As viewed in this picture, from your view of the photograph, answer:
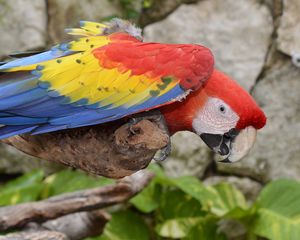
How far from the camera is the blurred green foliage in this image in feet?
6.18

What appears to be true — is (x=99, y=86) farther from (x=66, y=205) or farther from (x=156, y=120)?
(x=66, y=205)

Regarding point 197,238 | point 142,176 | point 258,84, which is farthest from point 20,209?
point 258,84

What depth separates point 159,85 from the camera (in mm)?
995

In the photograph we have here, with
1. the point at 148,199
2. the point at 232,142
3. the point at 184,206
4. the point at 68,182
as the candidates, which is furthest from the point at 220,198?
the point at 232,142

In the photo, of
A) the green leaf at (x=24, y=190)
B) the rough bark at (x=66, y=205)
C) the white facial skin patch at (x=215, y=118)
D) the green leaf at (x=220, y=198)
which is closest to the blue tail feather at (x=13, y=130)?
the white facial skin patch at (x=215, y=118)

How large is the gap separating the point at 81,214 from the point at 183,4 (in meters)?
0.95

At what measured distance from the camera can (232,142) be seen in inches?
41.4

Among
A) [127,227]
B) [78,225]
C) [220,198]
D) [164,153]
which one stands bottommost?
[127,227]

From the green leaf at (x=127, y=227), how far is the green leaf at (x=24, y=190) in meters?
0.26

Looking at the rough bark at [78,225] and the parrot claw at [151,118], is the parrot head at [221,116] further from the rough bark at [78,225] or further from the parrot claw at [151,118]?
the rough bark at [78,225]

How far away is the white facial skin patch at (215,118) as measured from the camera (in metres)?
1.03

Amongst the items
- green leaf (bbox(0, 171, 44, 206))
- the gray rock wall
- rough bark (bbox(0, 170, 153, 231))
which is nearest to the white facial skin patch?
rough bark (bbox(0, 170, 153, 231))

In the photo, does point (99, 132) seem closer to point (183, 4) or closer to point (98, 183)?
point (98, 183)

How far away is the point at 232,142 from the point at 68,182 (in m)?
1.01
